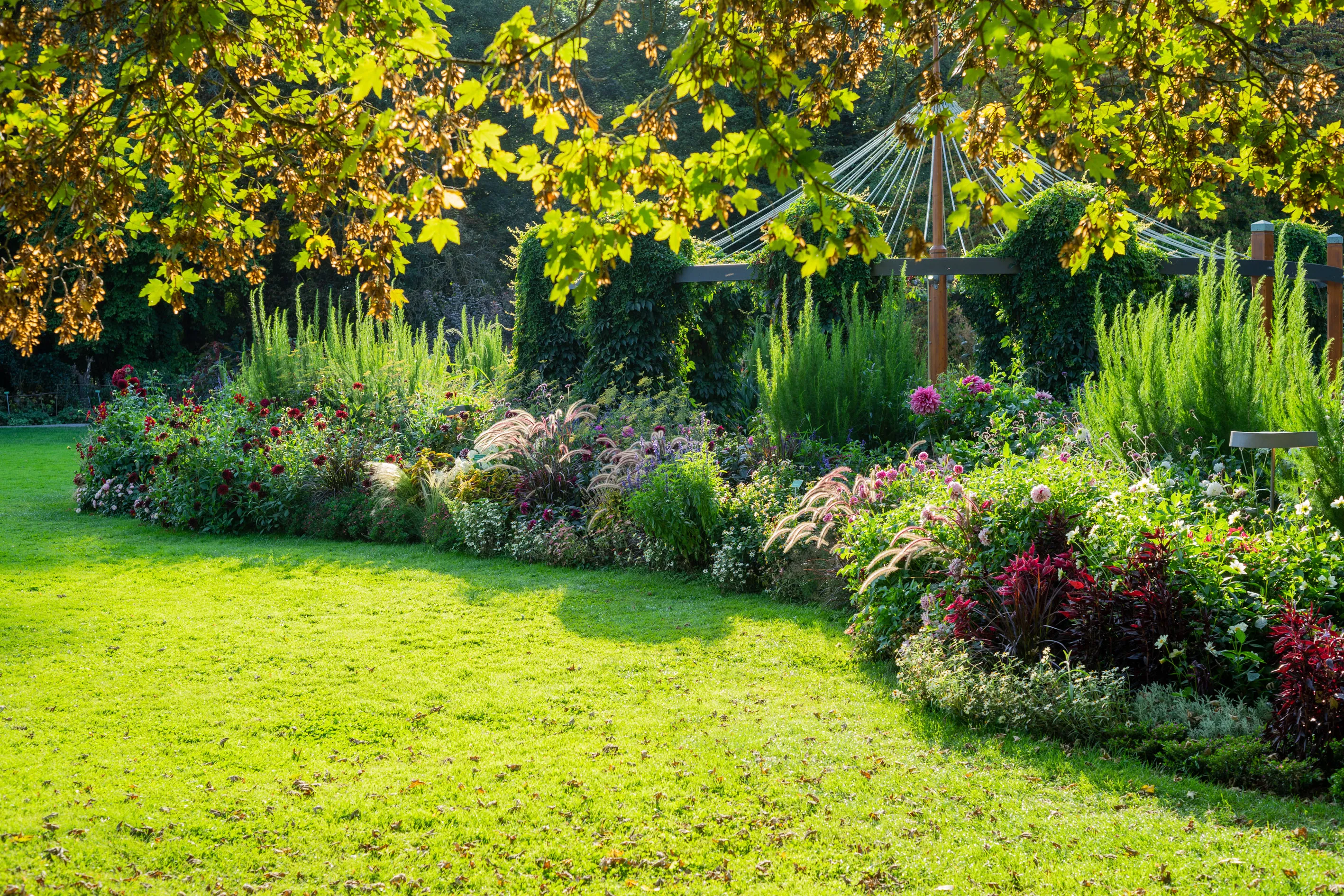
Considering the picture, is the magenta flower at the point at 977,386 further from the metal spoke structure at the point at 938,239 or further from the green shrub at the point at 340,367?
the green shrub at the point at 340,367

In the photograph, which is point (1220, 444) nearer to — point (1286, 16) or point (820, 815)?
point (1286, 16)

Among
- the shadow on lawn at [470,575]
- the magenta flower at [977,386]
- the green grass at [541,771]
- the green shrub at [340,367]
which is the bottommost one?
the green grass at [541,771]

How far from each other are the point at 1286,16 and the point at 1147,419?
6.96 feet

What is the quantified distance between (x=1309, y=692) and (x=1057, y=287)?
6.85 m

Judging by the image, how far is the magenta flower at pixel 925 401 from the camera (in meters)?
7.07

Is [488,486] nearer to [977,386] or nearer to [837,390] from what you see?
[837,390]

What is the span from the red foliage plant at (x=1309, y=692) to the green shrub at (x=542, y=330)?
855 cm

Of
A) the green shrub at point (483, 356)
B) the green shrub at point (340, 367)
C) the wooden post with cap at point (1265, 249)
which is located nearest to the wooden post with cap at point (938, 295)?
the wooden post with cap at point (1265, 249)

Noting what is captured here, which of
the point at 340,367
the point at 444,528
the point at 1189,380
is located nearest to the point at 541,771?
the point at 1189,380

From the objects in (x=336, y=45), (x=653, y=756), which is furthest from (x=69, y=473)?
(x=653, y=756)

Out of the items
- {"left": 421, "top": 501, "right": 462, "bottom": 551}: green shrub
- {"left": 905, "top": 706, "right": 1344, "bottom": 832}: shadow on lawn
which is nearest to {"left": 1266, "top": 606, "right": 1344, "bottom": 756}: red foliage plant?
{"left": 905, "top": 706, "right": 1344, "bottom": 832}: shadow on lawn

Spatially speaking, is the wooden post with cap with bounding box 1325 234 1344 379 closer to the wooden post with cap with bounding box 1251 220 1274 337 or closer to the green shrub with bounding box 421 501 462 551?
the wooden post with cap with bounding box 1251 220 1274 337

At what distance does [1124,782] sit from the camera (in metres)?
3.34

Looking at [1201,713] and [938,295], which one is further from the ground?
[938,295]
